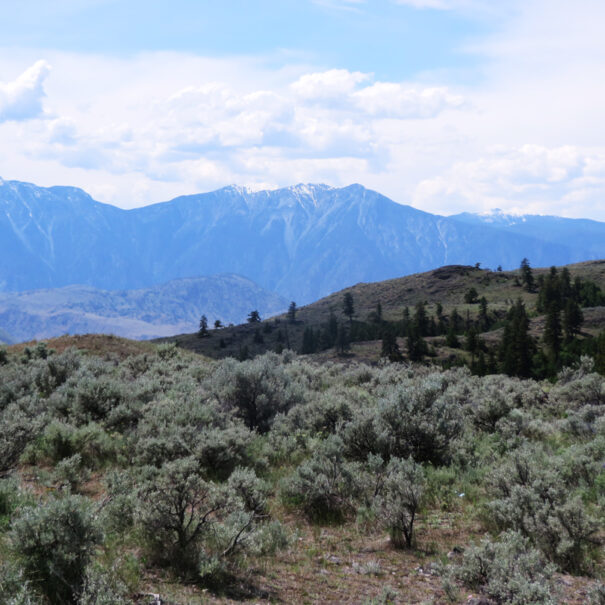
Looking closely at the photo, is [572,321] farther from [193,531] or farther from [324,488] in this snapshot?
[193,531]

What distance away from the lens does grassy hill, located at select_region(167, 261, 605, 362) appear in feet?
253

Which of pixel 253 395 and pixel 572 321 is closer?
pixel 253 395

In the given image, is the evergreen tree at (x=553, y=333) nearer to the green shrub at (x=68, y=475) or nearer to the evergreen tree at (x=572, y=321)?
the evergreen tree at (x=572, y=321)

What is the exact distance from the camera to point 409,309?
412 feet

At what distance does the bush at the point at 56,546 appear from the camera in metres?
4.85

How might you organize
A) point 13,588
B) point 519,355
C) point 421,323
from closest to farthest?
point 13,588 → point 519,355 → point 421,323

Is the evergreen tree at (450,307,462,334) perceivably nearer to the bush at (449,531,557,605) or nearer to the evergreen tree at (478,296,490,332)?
the evergreen tree at (478,296,490,332)

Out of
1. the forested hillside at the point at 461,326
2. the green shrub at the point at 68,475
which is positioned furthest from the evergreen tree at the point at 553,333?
the green shrub at the point at 68,475

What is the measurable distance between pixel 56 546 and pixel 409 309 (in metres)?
124

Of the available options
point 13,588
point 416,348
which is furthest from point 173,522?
point 416,348

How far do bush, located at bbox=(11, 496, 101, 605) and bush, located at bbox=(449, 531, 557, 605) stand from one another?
14.3ft

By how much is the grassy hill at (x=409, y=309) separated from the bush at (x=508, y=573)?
64795mm

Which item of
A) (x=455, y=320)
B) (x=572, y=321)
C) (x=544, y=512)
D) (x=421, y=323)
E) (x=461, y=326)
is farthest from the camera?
(x=455, y=320)

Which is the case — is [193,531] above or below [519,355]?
above
